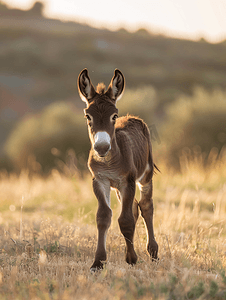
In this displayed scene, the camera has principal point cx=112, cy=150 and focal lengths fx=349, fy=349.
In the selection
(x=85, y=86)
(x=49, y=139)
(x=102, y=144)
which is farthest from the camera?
(x=49, y=139)

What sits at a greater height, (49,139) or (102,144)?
(49,139)

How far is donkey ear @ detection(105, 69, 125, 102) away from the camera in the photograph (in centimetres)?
453

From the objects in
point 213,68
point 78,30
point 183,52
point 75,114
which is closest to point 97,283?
point 75,114

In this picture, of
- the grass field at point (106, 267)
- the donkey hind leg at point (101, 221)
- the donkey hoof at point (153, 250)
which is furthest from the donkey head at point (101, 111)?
the donkey hoof at point (153, 250)

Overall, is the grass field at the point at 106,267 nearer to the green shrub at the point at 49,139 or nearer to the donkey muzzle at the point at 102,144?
the donkey muzzle at the point at 102,144

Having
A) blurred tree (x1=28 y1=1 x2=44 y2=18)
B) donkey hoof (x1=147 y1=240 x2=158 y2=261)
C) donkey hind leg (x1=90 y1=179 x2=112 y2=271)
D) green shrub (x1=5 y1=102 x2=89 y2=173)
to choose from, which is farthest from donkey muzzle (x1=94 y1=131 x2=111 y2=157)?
→ blurred tree (x1=28 y1=1 x2=44 y2=18)

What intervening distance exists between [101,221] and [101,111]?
137 cm

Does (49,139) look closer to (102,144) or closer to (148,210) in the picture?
(148,210)

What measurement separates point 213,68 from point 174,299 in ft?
222

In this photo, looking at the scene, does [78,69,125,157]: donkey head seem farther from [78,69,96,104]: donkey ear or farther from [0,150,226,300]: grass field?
[0,150,226,300]: grass field

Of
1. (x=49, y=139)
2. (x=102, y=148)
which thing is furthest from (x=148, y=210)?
(x=49, y=139)

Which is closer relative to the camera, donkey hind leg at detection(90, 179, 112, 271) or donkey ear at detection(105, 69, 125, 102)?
donkey hind leg at detection(90, 179, 112, 271)

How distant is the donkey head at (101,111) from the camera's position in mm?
3973

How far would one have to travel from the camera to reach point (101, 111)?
4215 millimetres
